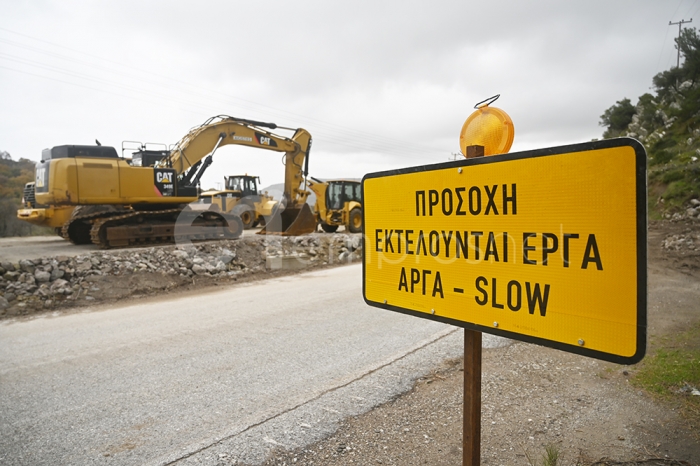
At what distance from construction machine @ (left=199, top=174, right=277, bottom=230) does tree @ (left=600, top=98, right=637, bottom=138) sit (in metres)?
29.3

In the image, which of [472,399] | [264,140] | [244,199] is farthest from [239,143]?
[472,399]

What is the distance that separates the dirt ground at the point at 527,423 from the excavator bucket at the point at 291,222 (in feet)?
39.0

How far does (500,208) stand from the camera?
163 centimetres

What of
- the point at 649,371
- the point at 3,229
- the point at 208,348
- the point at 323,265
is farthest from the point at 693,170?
the point at 3,229

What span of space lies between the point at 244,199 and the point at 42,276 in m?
14.1

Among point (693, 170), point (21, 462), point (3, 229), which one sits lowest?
point (21, 462)

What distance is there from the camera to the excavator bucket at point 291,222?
1584cm

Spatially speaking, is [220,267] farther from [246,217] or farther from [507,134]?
[246,217]

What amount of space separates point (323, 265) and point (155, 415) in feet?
30.4

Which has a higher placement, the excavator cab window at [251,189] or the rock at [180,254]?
the excavator cab window at [251,189]

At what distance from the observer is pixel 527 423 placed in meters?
3.16

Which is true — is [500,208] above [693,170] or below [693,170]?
below

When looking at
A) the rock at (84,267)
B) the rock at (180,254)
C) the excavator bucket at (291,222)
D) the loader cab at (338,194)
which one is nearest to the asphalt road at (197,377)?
the rock at (84,267)

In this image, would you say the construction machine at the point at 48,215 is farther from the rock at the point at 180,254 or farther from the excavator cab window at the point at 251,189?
the excavator cab window at the point at 251,189
